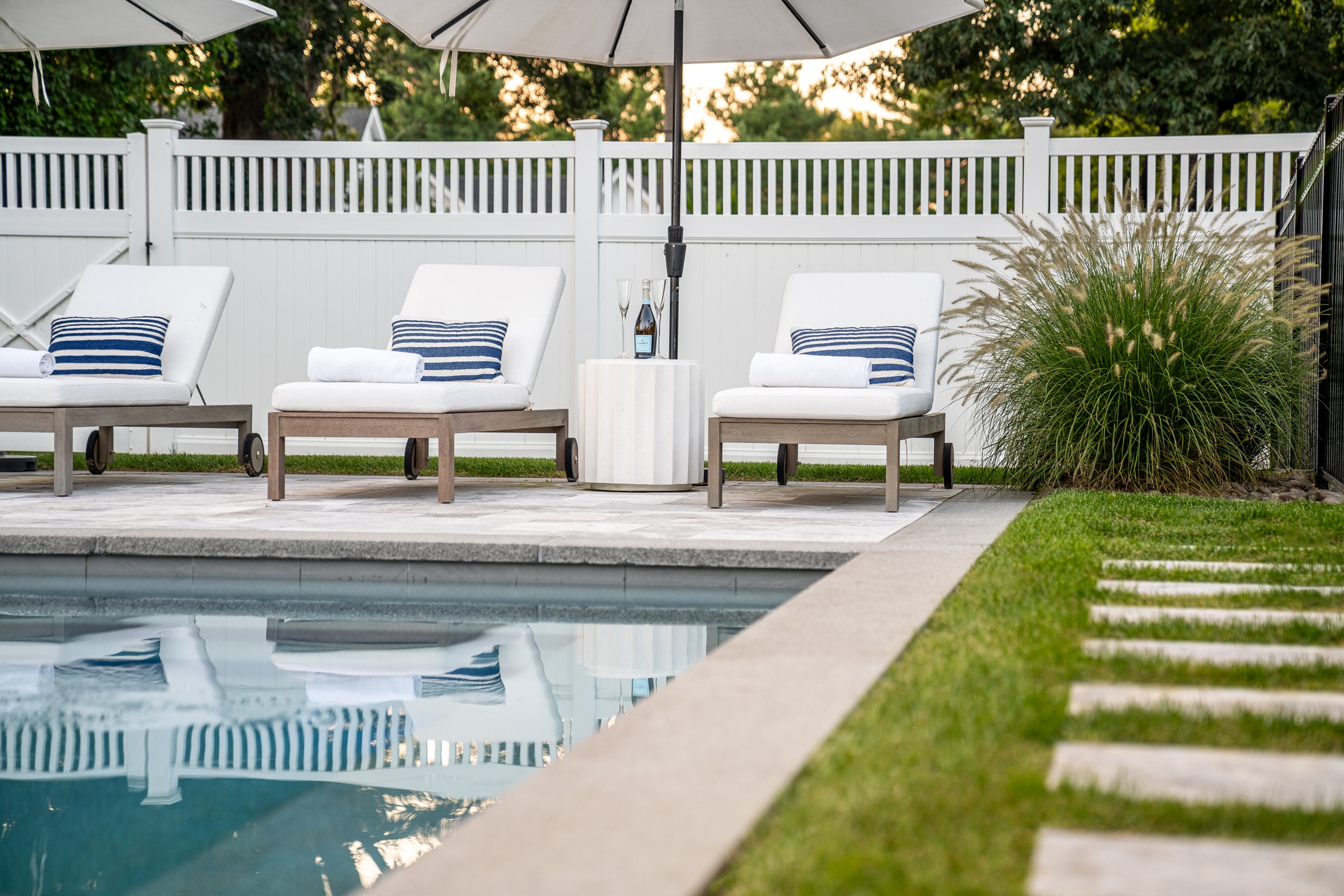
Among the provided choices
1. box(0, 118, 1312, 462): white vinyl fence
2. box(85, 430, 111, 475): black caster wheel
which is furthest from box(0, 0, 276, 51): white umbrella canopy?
box(85, 430, 111, 475): black caster wheel

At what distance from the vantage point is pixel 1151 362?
5.09 m

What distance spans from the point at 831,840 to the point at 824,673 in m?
0.72

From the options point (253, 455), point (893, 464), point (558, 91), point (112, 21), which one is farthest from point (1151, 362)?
point (558, 91)

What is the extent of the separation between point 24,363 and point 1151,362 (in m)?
4.82

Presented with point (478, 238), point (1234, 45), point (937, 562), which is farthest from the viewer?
point (1234, 45)

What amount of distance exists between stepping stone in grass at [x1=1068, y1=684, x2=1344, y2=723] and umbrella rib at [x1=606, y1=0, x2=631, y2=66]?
5.80 metres

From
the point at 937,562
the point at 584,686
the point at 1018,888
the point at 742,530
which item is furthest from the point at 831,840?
the point at 742,530

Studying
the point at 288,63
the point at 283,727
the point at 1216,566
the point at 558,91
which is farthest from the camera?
the point at 558,91

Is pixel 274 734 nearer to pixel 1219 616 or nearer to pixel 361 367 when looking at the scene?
pixel 1219 616

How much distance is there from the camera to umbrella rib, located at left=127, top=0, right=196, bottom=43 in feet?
21.9

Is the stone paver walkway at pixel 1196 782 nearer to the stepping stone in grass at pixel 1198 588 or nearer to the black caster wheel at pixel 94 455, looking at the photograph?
the stepping stone in grass at pixel 1198 588

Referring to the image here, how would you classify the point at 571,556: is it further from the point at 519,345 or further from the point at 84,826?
the point at 519,345

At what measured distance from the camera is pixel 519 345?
6.33m

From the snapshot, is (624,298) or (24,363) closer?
(24,363)
